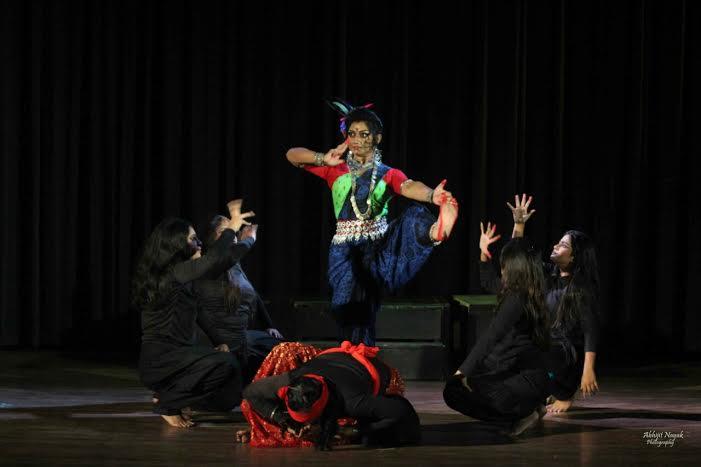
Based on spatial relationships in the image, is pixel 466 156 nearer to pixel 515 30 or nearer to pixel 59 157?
pixel 515 30

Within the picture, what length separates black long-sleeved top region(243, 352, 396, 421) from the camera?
3.86 metres

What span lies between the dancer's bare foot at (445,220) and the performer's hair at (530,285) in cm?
28

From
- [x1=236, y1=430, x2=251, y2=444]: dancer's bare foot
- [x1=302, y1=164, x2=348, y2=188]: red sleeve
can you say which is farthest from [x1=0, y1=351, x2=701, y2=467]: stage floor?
[x1=302, y1=164, x2=348, y2=188]: red sleeve

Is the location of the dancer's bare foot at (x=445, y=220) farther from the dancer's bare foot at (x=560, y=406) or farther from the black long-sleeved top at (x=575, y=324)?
the dancer's bare foot at (x=560, y=406)

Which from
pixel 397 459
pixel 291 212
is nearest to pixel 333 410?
pixel 397 459

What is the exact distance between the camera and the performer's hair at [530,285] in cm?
427

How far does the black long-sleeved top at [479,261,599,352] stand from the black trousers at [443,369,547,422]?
0.52m

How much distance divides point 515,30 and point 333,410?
3783 mm

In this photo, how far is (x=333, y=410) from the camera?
3.82 meters

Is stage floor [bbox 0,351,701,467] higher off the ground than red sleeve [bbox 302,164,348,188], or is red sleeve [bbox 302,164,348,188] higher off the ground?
red sleeve [bbox 302,164,348,188]

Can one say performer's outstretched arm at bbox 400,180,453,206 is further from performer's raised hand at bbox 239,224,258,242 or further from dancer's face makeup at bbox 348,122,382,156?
performer's raised hand at bbox 239,224,258,242

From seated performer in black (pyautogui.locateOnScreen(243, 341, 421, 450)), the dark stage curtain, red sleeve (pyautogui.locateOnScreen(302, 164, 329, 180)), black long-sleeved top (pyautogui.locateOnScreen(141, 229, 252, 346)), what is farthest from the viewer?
the dark stage curtain

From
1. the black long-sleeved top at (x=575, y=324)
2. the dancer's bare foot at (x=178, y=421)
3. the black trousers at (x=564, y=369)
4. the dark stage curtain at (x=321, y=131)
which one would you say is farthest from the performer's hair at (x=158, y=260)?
the dark stage curtain at (x=321, y=131)

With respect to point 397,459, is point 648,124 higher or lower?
higher
